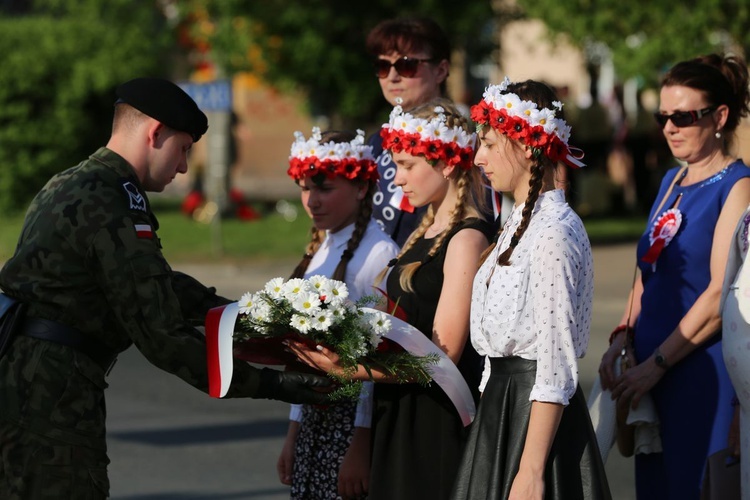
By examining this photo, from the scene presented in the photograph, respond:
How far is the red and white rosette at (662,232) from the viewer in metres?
5.07

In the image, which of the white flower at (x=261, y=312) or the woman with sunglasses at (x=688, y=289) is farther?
the woman with sunglasses at (x=688, y=289)

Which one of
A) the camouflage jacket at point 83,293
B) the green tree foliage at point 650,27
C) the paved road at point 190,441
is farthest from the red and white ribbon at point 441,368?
the green tree foliage at point 650,27

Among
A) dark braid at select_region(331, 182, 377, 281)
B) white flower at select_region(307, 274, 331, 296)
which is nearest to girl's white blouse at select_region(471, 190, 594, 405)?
white flower at select_region(307, 274, 331, 296)

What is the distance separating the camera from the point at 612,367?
16.8 feet

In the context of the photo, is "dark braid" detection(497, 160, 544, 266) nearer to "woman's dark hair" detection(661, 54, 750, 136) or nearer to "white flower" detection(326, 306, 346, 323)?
"white flower" detection(326, 306, 346, 323)

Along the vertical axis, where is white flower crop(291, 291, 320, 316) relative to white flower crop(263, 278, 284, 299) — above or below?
below

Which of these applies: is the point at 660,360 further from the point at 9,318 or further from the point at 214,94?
the point at 214,94

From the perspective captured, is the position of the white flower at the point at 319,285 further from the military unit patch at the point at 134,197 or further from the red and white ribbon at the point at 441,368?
the military unit patch at the point at 134,197

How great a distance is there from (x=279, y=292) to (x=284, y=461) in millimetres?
1194

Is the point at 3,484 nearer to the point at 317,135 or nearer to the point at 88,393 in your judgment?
the point at 88,393

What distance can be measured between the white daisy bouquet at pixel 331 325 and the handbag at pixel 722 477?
1308mm

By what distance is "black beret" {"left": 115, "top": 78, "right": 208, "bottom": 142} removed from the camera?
161 inches

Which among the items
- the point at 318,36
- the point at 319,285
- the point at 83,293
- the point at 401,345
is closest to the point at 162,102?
the point at 83,293

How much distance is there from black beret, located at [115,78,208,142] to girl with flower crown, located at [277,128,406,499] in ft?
3.39
